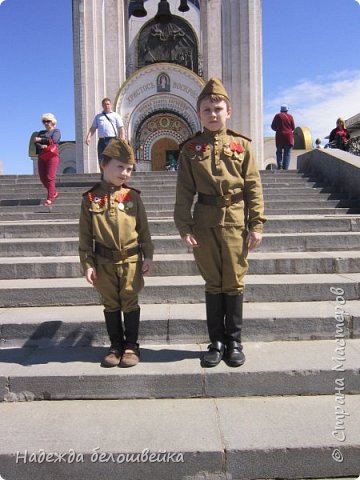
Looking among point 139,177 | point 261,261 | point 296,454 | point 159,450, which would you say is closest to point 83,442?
point 159,450

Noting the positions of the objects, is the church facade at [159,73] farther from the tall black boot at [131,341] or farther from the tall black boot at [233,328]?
the tall black boot at [233,328]

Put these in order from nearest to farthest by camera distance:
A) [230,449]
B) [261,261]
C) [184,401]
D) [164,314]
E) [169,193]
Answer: [230,449], [184,401], [164,314], [261,261], [169,193]

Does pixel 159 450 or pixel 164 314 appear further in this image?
pixel 164 314

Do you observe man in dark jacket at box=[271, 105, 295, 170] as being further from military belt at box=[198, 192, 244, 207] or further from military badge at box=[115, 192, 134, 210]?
military badge at box=[115, 192, 134, 210]

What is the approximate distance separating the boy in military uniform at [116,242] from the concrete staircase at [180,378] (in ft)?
1.34

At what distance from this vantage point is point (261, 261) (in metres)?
4.40

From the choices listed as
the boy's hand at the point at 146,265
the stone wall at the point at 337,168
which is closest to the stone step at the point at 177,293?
the boy's hand at the point at 146,265

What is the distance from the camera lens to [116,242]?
9.25 ft

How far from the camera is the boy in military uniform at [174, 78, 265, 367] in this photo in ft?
9.22

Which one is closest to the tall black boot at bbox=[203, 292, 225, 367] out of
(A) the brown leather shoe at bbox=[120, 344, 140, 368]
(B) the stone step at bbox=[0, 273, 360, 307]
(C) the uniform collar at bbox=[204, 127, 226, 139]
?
(A) the brown leather shoe at bbox=[120, 344, 140, 368]

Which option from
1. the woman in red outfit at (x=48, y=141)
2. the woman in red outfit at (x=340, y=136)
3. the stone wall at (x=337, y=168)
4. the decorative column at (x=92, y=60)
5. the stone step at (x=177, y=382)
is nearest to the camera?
the stone step at (x=177, y=382)

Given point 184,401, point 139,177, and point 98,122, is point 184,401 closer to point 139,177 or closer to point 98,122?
point 98,122

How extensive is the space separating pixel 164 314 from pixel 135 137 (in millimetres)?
15482

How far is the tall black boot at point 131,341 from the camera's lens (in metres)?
2.89
